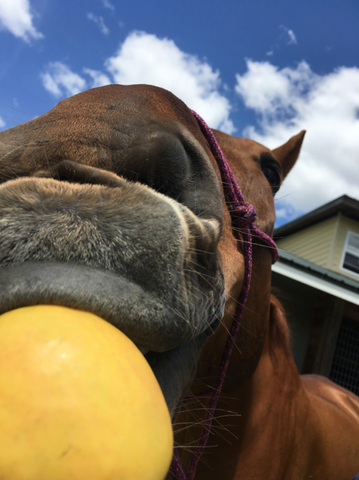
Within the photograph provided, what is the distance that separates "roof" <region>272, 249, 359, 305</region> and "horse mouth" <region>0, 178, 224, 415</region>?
517cm

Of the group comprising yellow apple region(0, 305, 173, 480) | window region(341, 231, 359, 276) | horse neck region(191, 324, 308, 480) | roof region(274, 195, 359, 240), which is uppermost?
roof region(274, 195, 359, 240)

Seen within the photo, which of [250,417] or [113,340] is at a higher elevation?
[113,340]

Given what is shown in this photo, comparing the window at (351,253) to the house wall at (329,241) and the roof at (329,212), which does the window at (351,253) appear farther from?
the roof at (329,212)

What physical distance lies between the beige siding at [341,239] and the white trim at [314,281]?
568 centimetres

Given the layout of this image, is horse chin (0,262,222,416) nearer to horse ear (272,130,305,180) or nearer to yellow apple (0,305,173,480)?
yellow apple (0,305,173,480)

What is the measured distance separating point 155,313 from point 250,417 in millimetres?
1389

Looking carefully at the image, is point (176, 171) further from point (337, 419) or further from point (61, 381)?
point (337, 419)

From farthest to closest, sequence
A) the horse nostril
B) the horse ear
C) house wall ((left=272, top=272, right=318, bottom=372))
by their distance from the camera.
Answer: house wall ((left=272, top=272, right=318, bottom=372)) < the horse ear < the horse nostril

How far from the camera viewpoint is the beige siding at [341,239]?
11312 mm

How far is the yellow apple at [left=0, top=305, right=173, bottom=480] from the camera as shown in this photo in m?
0.44

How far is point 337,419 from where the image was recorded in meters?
2.21

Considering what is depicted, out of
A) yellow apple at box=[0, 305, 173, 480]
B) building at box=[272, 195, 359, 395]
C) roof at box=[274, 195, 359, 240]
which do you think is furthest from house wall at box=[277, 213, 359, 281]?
yellow apple at box=[0, 305, 173, 480]

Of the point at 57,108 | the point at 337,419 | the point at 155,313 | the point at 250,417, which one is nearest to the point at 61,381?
the point at 155,313

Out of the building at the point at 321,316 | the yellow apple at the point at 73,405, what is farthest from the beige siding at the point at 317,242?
the yellow apple at the point at 73,405
